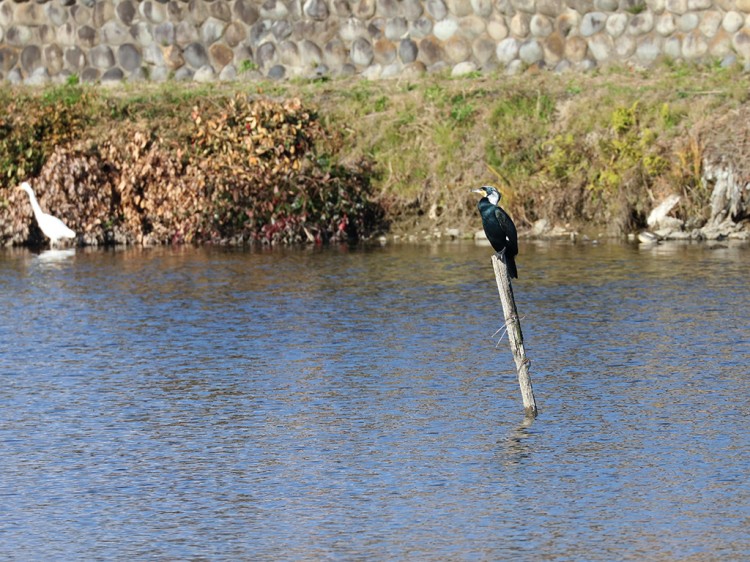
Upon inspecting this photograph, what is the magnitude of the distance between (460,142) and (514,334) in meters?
13.6

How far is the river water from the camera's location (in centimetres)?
880

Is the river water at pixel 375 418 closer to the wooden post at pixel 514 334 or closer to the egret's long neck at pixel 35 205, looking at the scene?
the wooden post at pixel 514 334

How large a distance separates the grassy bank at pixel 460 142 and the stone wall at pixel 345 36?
677 millimetres

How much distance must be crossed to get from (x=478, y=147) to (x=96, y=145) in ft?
18.5

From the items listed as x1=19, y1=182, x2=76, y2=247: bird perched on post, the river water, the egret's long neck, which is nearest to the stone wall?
the egret's long neck

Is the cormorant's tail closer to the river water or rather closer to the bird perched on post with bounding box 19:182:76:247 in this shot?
the river water

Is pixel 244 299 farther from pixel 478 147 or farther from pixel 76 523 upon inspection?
pixel 76 523

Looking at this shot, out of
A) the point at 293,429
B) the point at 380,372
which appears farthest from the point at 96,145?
the point at 293,429

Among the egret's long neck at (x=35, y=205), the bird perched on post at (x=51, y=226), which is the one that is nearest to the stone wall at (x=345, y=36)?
the egret's long neck at (x=35, y=205)

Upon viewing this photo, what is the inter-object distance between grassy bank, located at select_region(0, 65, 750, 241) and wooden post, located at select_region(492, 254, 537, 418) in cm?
1210

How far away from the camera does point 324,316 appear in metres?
16.8

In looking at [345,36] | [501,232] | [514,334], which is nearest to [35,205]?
[345,36]

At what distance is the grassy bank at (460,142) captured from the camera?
77.9 ft

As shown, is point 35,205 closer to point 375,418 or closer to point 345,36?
point 345,36
